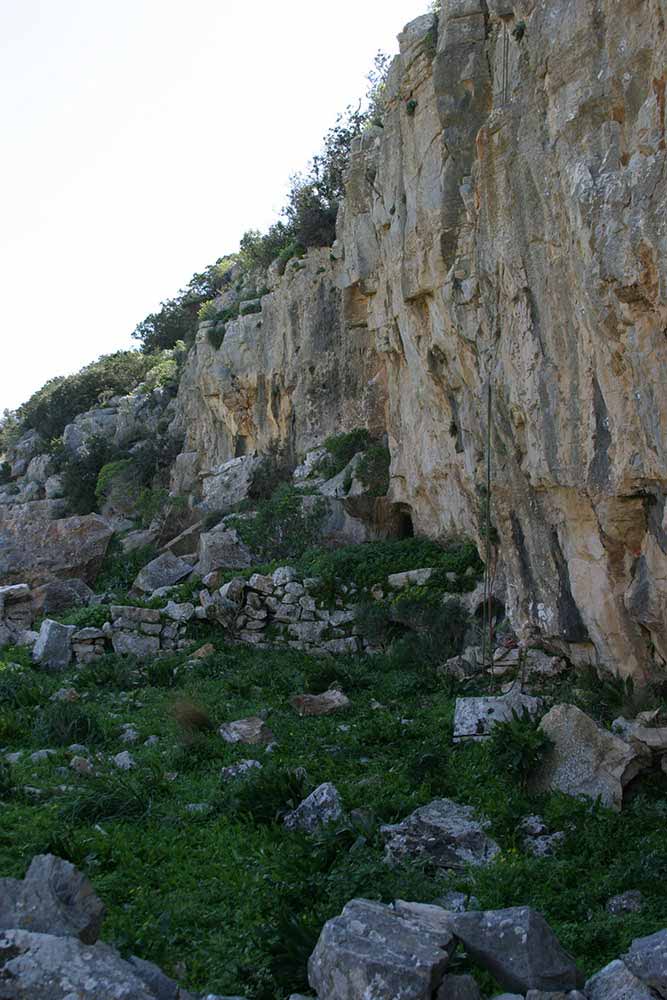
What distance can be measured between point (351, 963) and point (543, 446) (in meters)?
7.01

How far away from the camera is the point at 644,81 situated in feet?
26.3

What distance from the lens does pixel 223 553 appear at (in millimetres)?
20109

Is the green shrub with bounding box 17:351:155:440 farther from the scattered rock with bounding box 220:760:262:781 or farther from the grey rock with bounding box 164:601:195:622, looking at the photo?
the scattered rock with bounding box 220:760:262:781

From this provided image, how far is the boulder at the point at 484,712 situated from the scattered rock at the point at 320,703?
2.45 meters

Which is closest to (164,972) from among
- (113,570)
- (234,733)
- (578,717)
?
(578,717)

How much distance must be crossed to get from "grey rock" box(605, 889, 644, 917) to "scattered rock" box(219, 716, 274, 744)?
5.47 metres

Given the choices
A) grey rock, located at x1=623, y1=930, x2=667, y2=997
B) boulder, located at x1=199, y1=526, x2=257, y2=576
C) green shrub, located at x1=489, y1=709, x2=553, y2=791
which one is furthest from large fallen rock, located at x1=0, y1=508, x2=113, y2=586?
grey rock, located at x1=623, y1=930, x2=667, y2=997

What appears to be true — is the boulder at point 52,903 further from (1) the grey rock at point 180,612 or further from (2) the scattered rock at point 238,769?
(1) the grey rock at point 180,612

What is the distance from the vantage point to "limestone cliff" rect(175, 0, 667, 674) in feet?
26.6

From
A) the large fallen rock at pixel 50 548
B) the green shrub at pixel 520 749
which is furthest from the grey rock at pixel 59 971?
the large fallen rock at pixel 50 548

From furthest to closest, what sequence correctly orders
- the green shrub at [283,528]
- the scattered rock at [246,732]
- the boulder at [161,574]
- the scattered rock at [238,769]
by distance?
the green shrub at [283,528] < the boulder at [161,574] < the scattered rock at [246,732] < the scattered rock at [238,769]

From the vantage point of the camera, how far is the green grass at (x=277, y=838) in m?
6.54

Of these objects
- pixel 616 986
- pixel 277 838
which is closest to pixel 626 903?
pixel 616 986

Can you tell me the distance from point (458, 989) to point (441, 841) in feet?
9.33
